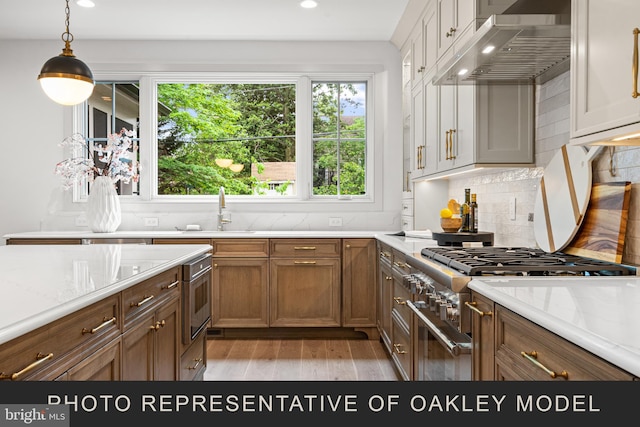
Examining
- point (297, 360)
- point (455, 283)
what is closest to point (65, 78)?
point (455, 283)

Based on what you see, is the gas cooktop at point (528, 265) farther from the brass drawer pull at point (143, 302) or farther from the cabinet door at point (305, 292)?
the cabinet door at point (305, 292)

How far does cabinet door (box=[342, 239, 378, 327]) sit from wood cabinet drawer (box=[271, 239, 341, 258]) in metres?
0.10

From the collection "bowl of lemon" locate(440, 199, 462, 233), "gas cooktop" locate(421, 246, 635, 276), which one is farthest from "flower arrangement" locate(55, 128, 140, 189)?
"gas cooktop" locate(421, 246, 635, 276)

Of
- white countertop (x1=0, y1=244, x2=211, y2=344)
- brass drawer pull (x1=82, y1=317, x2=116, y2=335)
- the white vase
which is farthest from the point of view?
the white vase

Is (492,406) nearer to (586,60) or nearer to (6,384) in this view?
(6,384)

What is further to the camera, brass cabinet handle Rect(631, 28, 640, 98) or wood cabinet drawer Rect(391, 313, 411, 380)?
wood cabinet drawer Rect(391, 313, 411, 380)

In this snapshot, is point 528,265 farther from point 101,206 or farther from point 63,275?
point 101,206

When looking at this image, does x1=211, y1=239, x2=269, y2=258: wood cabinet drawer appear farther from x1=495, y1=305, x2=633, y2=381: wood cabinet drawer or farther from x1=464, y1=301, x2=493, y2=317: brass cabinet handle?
x1=495, y1=305, x2=633, y2=381: wood cabinet drawer

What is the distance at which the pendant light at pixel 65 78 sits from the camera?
247cm

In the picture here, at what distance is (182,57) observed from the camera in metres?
4.55

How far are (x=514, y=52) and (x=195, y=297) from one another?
1.92m

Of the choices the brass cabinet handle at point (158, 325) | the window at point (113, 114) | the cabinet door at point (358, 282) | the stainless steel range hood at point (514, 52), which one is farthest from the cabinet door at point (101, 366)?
the window at point (113, 114)

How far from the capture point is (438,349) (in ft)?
6.55

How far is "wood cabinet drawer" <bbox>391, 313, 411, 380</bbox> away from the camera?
103 inches
